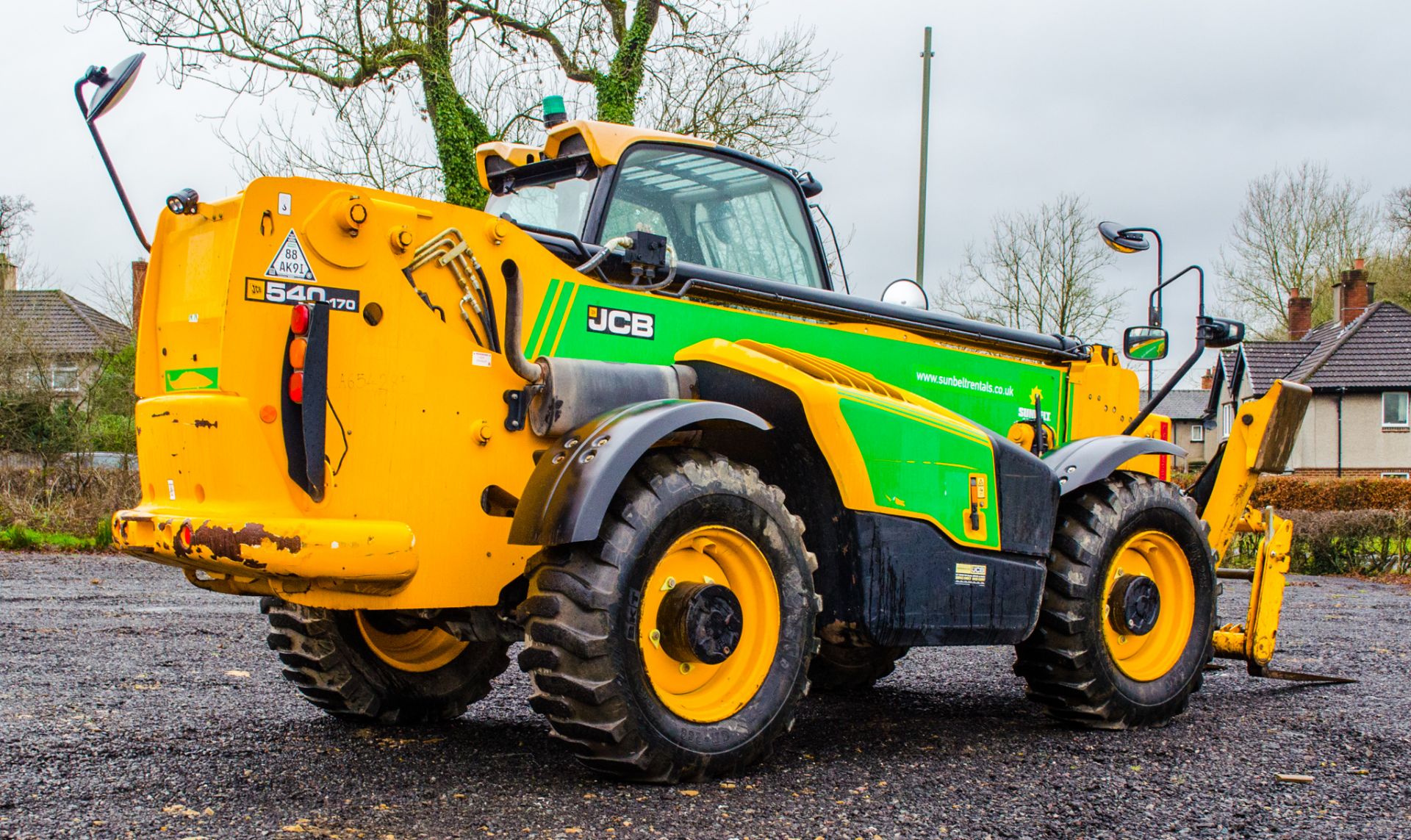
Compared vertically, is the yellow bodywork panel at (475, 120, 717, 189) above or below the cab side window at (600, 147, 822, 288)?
above

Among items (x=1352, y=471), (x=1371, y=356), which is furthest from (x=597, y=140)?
(x=1352, y=471)

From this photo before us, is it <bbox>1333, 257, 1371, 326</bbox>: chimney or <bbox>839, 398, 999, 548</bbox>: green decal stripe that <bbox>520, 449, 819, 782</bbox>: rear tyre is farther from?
<bbox>1333, 257, 1371, 326</bbox>: chimney

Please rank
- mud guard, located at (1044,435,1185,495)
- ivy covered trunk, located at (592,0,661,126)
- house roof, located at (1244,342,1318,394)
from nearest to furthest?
mud guard, located at (1044,435,1185,495), ivy covered trunk, located at (592,0,661,126), house roof, located at (1244,342,1318,394)

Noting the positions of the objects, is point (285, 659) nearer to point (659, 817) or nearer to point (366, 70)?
point (659, 817)

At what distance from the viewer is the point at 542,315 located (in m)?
4.45

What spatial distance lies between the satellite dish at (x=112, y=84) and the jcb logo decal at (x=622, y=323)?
1.68m

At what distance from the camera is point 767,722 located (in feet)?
14.4

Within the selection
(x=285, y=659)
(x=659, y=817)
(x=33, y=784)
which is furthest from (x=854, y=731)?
(x=33, y=784)

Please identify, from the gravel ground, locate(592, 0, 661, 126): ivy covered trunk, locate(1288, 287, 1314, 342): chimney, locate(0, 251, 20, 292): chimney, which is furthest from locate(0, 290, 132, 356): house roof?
locate(1288, 287, 1314, 342): chimney

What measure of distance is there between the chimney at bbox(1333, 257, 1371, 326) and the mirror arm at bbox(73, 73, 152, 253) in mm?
46678

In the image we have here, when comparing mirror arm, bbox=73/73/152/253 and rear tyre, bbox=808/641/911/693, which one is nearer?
mirror arm, bbox=73/73/152/253

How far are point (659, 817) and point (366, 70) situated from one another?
16.1m

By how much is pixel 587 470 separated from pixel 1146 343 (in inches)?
136

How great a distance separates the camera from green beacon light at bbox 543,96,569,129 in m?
5.53
